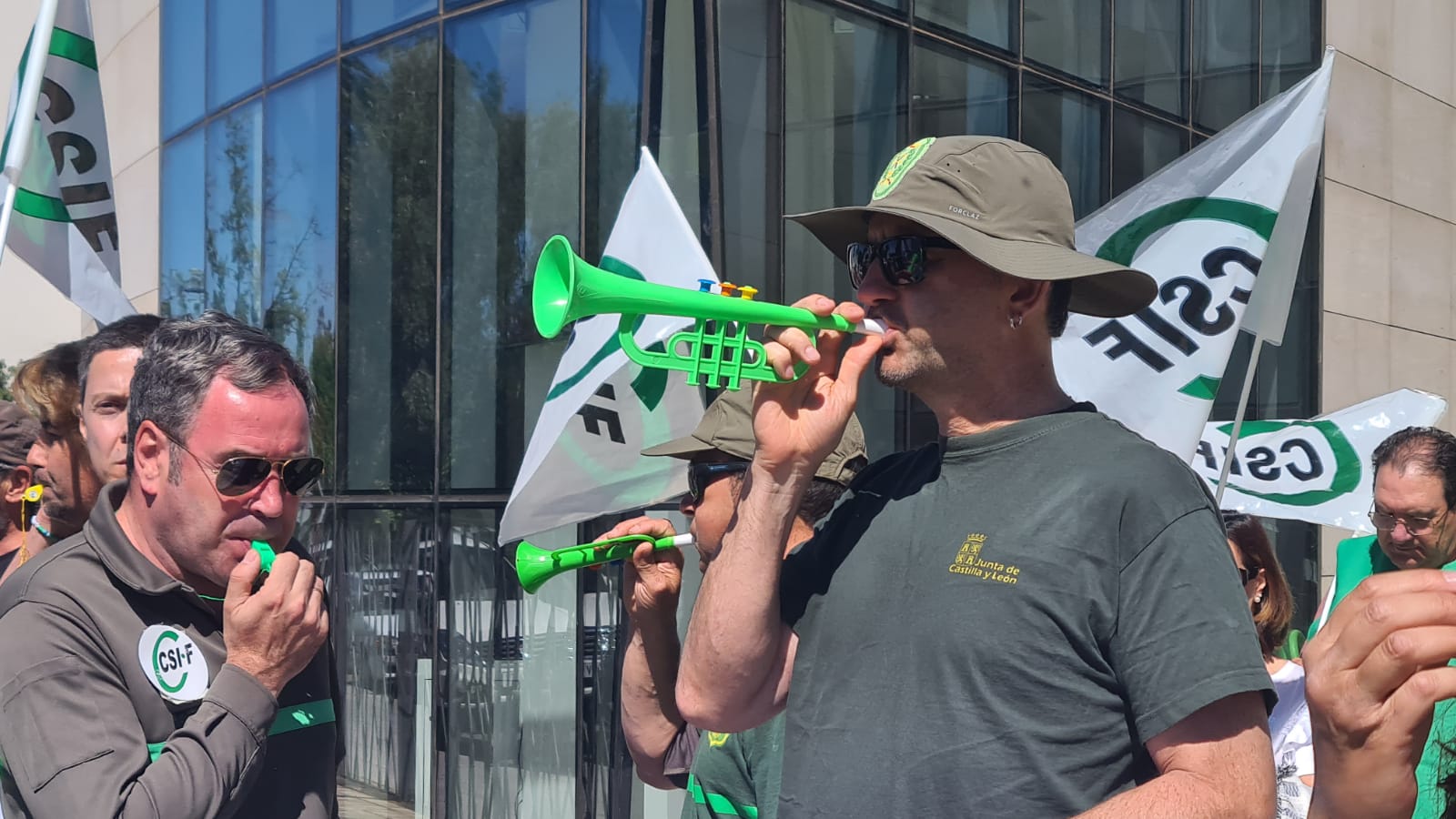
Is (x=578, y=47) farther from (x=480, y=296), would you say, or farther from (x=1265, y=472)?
(x=1265, y=472)

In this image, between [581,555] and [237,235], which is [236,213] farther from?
[581,555]

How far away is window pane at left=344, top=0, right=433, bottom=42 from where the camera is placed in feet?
30.8

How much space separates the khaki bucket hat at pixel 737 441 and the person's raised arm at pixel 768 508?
926 millimetres

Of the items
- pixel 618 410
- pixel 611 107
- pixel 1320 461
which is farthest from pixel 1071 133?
pixel 618 410

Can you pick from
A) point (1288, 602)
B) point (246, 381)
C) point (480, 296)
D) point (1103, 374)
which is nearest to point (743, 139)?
point (480, 296)

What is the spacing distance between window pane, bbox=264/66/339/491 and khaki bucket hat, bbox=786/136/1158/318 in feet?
27.8

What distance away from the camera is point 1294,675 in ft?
14.5

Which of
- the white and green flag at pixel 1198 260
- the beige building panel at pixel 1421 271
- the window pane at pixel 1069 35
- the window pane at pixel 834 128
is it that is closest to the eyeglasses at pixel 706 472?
the white and green flag at pixel 1198 260

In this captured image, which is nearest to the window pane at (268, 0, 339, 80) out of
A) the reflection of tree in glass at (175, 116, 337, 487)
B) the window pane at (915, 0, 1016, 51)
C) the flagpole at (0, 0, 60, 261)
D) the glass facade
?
the glass facade

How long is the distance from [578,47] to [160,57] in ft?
28.4

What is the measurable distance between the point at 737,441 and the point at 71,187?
3813mm

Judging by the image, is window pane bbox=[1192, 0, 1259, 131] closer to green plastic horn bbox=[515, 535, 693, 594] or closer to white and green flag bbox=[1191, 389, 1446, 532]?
white and green flag bbox=[1191, 389, 1446, 532]

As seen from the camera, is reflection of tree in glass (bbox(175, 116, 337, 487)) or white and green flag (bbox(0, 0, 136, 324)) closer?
white and green flag (bbox(0, 0, 136, 324))

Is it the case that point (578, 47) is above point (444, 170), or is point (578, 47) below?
above
